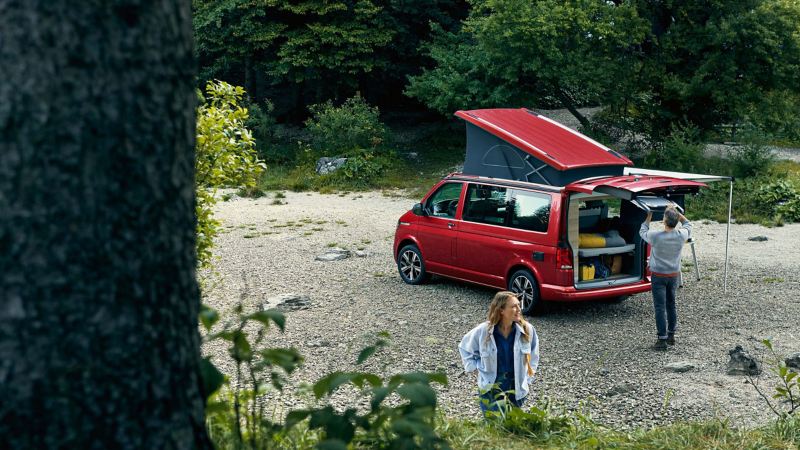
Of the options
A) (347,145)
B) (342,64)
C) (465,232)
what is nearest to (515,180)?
(465,232)

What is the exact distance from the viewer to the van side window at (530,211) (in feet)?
38.1

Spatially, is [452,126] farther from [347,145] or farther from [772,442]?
[772,442]

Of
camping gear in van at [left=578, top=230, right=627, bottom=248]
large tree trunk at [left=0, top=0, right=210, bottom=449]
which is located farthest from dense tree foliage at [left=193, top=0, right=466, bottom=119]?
large tree trunk at [left=0, top=0, right=210, bottom=449]

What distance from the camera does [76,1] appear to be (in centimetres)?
225

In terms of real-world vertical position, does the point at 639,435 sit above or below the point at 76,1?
below

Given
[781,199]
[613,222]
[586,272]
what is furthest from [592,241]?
[781,199]

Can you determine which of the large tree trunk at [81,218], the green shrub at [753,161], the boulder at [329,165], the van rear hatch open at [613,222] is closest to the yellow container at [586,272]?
the van rear hatch open at [613,222]

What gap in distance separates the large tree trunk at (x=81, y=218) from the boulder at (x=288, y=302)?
32.6ft

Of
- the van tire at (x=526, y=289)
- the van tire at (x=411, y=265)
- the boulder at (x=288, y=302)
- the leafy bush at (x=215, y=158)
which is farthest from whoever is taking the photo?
the van tire at (x=411, y=265)

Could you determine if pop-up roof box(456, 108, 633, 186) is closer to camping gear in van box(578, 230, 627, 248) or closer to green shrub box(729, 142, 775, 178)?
camping gear in van box(578, 230, 627, 248)

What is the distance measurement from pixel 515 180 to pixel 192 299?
10018mm

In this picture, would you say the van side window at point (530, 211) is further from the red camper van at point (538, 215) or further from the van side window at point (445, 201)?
the van side window at point (445, 201)

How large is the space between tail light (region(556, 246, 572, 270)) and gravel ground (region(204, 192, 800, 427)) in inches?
30.5

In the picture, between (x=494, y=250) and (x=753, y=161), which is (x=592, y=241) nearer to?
(x=494, y=250)
